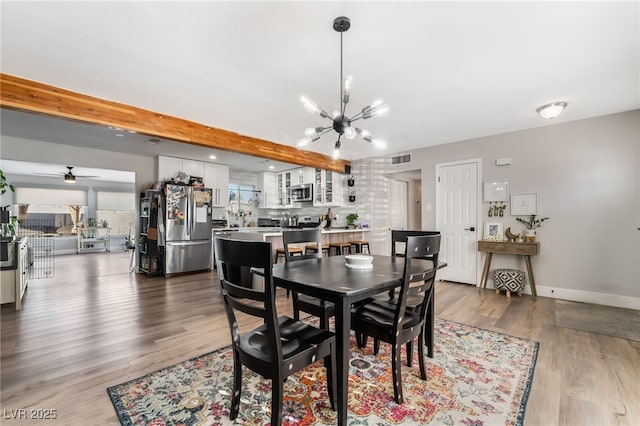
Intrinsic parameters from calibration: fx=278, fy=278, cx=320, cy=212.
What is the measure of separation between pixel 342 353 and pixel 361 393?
0.57 meters

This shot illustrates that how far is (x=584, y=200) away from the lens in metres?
3.75

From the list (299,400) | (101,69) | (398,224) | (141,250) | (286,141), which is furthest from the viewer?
(398,224)

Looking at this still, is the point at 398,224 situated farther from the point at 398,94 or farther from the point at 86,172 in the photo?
the point at 86,172

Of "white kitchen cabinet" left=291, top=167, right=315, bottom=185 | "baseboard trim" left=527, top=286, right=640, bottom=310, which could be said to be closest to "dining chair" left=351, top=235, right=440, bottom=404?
"baseboard trim" left=527, top=286, right=640, bottom=310

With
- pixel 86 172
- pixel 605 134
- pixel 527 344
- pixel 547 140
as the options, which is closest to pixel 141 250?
pixel 86 172

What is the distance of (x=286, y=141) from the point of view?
15.7 ft

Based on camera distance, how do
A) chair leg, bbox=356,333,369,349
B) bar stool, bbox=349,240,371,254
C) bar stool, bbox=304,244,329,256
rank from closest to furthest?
1. chair leg, bbox=356,333,369,349
2. bar stool, bbox=304,244,329,256
3. bar stool, bbox=349,240,371,254

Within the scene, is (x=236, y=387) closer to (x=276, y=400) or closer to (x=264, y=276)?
(x=276, y=400)

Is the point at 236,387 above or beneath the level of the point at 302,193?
beneath

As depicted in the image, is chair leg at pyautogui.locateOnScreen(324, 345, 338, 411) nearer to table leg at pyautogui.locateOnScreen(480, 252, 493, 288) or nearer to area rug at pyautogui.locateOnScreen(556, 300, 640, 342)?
area rug at pyautogui.locateOnScreen(556, 300, 640, 342)

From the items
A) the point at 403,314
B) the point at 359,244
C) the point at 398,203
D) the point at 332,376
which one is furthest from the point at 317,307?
the point at 398,203

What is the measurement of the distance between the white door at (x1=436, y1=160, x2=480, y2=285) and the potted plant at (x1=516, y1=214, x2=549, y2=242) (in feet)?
2.22

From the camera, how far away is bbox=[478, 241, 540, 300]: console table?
395cm

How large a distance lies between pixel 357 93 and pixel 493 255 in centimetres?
346
